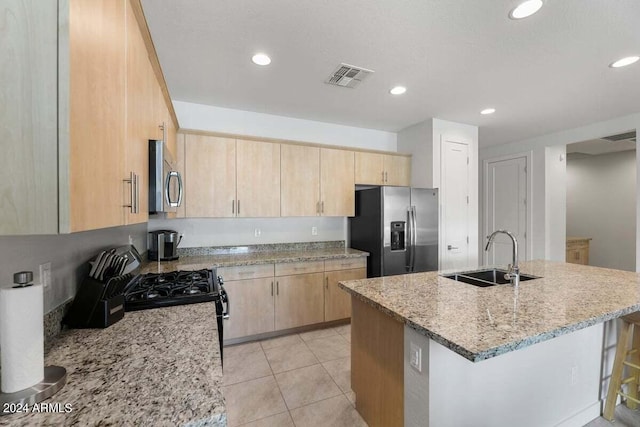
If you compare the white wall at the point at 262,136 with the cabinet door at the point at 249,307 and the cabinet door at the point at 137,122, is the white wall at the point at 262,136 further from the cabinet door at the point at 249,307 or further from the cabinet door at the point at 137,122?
the cabinet door at the point at 137,122

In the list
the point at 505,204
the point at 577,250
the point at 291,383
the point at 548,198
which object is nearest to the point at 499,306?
the point at 291,383

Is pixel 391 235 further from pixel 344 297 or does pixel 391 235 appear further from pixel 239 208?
pixel 239 208

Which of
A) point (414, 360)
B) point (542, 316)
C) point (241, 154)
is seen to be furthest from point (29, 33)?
point (241, 154)

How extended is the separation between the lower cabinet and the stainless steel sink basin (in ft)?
4.53

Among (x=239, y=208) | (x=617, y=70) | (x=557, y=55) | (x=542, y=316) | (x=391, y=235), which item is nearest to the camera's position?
(x=542, y=316)

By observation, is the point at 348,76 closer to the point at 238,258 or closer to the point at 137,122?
the point at 137,122

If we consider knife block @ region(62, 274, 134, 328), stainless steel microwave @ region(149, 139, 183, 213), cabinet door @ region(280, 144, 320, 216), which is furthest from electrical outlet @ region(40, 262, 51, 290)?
cabinet door @ region(280, 144, 320, 216)

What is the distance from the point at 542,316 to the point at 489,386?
0.47 metres

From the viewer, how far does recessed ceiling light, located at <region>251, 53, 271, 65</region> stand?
214 cm

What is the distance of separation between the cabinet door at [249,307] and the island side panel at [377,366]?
1.33m

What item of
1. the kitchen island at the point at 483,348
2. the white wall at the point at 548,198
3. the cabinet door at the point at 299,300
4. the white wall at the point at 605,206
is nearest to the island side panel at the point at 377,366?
the kitchen island at the point at 483,348

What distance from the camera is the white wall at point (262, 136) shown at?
3135 mm

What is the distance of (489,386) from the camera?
142cm

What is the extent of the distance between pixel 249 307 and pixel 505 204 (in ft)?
15.4
